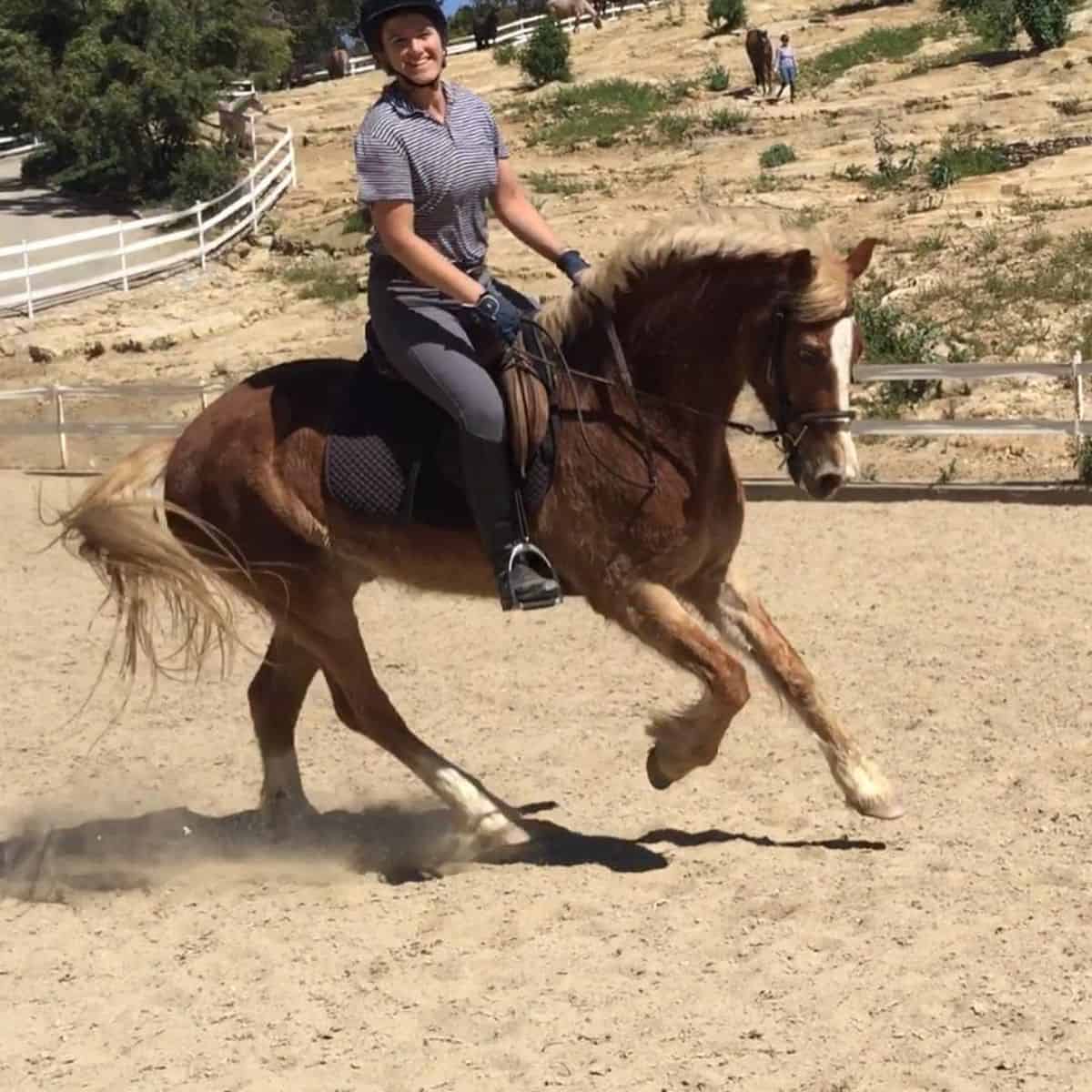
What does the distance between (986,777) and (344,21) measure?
6468cm

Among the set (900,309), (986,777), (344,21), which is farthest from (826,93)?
(344,21)

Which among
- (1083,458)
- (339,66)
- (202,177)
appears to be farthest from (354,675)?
(339,66)

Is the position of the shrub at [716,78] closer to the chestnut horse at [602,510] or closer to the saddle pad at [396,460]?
the chestnut horse at [602,510]

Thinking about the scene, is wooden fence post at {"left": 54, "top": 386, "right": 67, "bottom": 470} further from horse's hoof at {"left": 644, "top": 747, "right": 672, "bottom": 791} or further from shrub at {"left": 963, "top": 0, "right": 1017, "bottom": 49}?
shrub at {"left": 963, "top": 0, "right": 1017, "bottom": 49}

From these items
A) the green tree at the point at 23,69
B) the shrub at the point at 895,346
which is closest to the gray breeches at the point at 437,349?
the shrub at the point at 895,346

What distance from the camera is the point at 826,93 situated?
28984 mm

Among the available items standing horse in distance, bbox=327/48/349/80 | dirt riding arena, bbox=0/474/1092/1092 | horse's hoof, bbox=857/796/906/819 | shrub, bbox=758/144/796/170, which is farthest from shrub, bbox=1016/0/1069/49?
standing horse in distance, bbox=327/48/349/80

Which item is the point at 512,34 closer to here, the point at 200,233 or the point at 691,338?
the point at 200,233

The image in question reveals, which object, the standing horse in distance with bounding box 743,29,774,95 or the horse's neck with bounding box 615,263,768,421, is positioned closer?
the horse's neck with bounding box 615,263,768,421

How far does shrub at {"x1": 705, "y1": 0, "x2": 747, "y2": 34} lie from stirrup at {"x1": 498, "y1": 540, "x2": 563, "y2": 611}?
113 feet

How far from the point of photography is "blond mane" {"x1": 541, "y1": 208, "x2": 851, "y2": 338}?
193 inches

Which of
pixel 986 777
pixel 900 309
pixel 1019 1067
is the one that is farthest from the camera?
pixel 900 309

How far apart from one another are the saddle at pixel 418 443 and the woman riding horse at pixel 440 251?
3.3 inches

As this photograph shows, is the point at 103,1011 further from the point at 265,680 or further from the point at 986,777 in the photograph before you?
the point at 986,777
